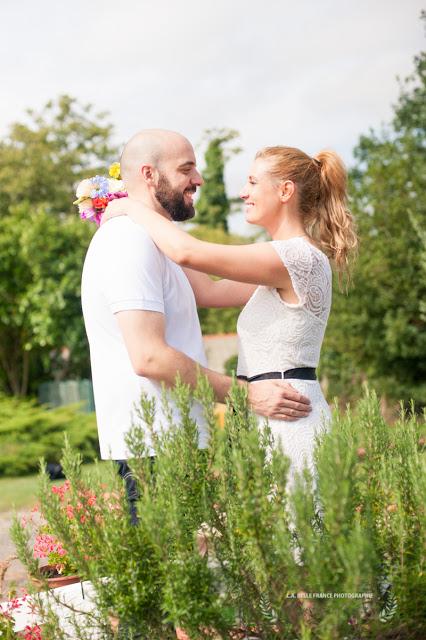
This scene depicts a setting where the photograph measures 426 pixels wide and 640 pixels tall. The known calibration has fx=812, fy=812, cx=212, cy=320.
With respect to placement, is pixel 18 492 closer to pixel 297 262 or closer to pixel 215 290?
pixel 215 290

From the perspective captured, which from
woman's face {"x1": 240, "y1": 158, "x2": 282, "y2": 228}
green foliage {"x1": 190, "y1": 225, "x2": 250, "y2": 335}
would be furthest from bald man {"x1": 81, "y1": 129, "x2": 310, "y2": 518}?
green foliage {"x1": 190, "y1": 225, "x2": 250, "y2": 335}

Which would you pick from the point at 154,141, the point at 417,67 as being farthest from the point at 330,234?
the point at 417,67

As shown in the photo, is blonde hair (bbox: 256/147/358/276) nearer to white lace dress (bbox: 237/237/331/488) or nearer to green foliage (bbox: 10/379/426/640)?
white lace dress (bbox: 237/237/331/488)

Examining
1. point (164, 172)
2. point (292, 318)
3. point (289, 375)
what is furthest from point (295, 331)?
point (164, 172)

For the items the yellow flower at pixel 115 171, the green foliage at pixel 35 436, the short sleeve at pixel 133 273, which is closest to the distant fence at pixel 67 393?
the green foliage at pixel 35 436

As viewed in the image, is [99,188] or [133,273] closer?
[133,273]

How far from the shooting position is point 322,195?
147 inches

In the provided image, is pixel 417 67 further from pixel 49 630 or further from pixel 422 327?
pixel 49 630

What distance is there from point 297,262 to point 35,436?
12.8 meters

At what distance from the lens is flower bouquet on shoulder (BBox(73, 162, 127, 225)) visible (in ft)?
12.7

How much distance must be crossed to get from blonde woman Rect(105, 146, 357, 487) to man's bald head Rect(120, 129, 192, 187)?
2.5 inches

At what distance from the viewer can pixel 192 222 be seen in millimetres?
37906

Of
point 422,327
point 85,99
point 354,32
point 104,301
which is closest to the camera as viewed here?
point 104,301

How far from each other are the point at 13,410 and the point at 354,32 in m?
12.6
